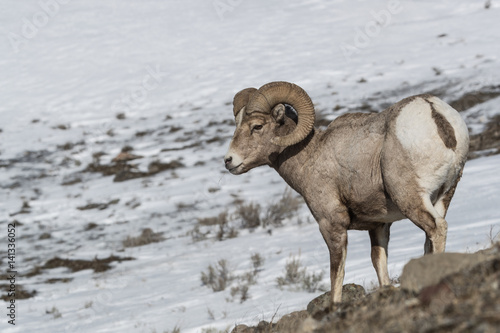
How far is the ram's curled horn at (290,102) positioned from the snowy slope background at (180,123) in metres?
2.50

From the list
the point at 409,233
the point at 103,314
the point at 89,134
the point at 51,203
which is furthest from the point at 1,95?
the point at 409,233

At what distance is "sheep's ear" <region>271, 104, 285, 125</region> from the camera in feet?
20.2

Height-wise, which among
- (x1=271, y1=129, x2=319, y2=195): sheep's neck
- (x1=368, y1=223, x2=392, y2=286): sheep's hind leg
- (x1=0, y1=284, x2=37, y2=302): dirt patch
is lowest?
(x1=0, y1=284, x2=37, y2=302): dirt patch

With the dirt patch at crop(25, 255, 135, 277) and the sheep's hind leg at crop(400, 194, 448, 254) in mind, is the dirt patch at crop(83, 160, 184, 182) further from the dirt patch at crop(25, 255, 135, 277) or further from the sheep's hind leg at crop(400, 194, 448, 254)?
the sheep's hind leg at crop(400, 194, 448, 254)

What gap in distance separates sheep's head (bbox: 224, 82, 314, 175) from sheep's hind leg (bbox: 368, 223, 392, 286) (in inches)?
48.5

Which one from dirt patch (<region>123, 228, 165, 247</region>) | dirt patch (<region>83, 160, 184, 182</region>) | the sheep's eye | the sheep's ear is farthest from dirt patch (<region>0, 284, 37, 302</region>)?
the sheep's ear

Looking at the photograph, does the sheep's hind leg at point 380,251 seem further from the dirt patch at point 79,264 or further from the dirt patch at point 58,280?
the dirt patch at point 58,280

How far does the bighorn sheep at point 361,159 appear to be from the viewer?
5.05 meters

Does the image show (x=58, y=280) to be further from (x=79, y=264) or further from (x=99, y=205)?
(x=99, y=205)

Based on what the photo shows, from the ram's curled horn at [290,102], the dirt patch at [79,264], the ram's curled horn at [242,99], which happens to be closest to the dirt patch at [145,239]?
the dirt patch at [79,264]

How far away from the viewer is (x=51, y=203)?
51.1 feet

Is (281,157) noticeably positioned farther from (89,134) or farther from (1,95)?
(1,95)

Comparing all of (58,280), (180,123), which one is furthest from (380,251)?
(180,123)

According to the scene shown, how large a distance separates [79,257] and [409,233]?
259 inches
